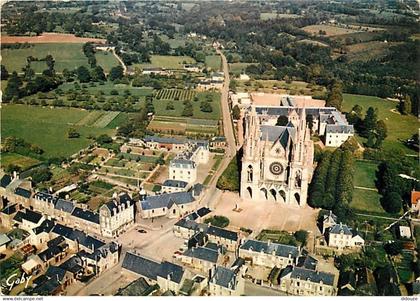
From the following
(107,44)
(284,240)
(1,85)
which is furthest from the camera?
(107,44)

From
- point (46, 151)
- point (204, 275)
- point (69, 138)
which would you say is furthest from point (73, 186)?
point (204, 275)

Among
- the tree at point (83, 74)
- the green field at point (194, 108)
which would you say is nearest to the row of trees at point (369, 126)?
the green field at point (194, 108)

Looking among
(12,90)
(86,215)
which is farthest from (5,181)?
(12,90)

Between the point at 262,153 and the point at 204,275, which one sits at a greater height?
the point at 262,153

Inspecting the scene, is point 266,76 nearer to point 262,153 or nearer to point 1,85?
point 1,85

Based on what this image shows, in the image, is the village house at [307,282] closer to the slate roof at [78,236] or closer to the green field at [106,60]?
the slate roof at [78,236]
